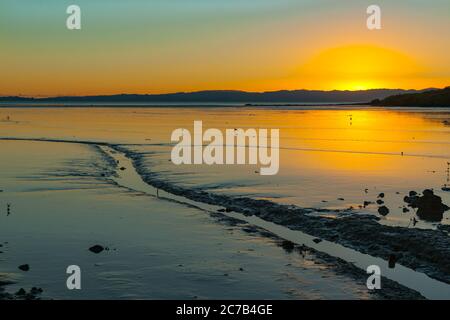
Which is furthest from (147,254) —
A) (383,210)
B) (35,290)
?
(383,210)

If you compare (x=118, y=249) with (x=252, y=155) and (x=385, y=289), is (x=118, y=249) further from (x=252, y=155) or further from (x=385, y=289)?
(x=252, y=155)

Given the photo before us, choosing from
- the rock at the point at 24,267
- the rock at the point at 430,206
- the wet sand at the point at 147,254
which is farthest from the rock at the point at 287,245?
the rock at the point at 24,267

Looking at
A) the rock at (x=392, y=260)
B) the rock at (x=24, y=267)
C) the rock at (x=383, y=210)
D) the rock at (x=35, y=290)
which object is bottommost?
the rock at (x=392, y=260)

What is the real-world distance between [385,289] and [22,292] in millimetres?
8063

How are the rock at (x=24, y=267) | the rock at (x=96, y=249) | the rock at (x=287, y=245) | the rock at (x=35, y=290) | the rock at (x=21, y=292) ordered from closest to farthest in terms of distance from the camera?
the rock at (x=21, y=292) < the rock at (x=35, y=290) < the rock at (x=24, y=267) < the rock at (x=96, y=249) < the rock at (x=287, y=245)

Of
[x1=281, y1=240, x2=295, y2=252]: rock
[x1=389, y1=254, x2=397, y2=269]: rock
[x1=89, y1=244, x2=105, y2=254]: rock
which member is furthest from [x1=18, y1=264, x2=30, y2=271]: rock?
[x1=389, y1=254, x2=397, y2=269]: rock

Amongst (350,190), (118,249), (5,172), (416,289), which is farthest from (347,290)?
(5,172)

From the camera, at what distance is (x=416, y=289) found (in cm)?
1307

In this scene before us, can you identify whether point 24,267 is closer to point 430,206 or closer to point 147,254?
point 147,254

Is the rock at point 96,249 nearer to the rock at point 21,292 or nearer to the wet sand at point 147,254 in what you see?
the wet sand at point 147,254

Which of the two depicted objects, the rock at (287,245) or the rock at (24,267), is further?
the rock at (287,245)

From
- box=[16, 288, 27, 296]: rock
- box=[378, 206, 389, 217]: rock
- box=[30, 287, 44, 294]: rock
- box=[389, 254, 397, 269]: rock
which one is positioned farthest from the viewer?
box=[378, 206, 389, 217]: rock

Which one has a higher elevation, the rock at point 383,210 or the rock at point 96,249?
the rock at point 383,210

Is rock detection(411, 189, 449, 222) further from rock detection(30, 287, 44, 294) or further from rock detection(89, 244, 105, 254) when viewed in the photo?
rock detection(30, 287, 44, 294)
